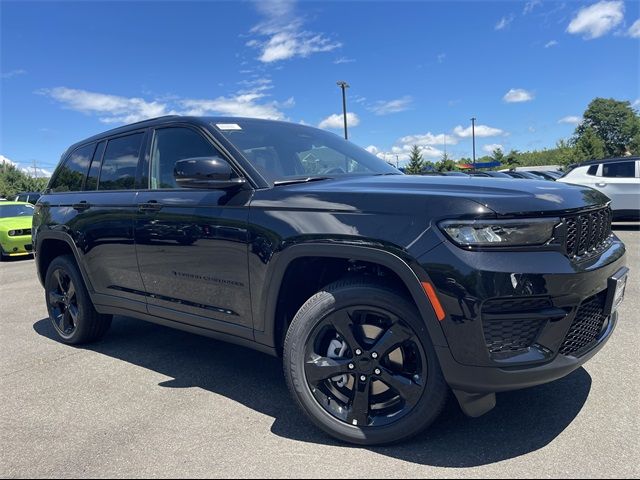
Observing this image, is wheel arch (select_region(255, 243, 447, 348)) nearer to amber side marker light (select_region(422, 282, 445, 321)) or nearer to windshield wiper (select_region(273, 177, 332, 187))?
amber side marker light (select_region(422, 282, 445, 321))

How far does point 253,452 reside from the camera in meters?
2.52

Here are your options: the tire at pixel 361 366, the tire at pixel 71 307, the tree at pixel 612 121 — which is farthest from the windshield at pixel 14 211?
the tree at pixel 612 121

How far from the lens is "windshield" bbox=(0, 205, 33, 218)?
1283 centimetres

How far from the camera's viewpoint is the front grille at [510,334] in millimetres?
2182

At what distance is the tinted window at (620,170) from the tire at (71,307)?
1132cm

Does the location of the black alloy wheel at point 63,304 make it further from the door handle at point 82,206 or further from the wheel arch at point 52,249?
the door handle at point 82,206

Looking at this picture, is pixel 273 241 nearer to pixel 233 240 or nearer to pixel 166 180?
pixel 233 240

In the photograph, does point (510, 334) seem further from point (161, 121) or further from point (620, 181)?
point (620, 181)

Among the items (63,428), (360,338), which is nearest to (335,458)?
(360,338)

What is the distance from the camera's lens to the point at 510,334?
2.19 m

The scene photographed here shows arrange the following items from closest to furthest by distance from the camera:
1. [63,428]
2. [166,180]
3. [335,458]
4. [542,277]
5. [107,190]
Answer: [542,277]
[335,458]
[63,428]
[166,180]
[107,190]

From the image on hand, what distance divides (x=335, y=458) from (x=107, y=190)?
2.85 metres

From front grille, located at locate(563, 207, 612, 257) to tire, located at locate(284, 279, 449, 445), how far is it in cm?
80


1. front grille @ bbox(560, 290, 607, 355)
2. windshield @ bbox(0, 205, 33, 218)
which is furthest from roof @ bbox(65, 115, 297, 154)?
windshield @ bbox(0, 205, 33, 218)
